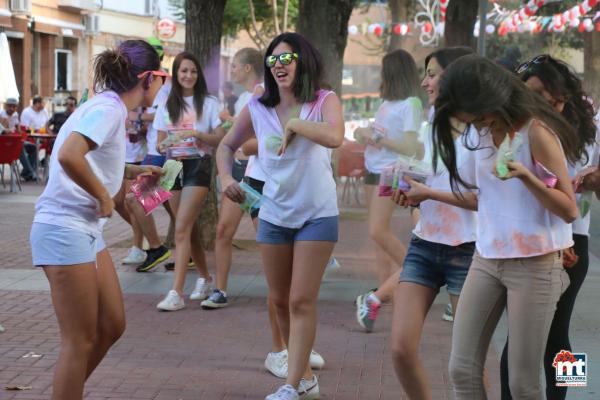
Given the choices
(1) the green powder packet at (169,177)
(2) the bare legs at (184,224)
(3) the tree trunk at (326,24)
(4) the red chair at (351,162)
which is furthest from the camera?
(4) the red chair at (351,162)

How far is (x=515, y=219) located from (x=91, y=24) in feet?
133

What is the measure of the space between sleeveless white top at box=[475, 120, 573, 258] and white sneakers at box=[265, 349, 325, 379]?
239cm

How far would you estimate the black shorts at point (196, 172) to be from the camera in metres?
8.05

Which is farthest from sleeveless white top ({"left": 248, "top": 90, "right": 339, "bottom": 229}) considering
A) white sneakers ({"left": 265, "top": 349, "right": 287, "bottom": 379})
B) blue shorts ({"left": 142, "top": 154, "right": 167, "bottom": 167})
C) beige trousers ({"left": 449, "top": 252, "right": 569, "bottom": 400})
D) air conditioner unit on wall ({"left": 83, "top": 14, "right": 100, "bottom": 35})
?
air conditioner unit on wall ({"left": 83, "top": 14, "right": 100, "bottom": 35})

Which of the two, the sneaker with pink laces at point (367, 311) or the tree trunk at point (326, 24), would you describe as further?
the tree trunk at point (326, 24)

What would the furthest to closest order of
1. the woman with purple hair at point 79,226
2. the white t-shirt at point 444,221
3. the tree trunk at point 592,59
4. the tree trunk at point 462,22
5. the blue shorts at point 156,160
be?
1. the tree trunk at point 592,59
2. the tree trunk at point 462,22
3. the blue shorts at point 156,160
4. the white t-shirt at point 444,221
5. the woman with purple hair at point 79,226

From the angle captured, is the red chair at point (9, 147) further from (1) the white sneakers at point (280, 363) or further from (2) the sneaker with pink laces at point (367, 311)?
(1) the white sneakers at point (280, 363)

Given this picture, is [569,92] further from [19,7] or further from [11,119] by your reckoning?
[19,7]

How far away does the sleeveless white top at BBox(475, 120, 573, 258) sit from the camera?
380 centimetres

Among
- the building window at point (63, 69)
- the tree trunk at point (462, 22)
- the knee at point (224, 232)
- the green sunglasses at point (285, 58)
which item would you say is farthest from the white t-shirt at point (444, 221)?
the building window at point (63, 69)

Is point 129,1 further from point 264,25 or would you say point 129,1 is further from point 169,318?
point 169,318

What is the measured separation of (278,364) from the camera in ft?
20.0

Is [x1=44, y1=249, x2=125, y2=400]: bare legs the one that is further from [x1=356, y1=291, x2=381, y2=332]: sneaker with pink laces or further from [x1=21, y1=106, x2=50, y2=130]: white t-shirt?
[x1=21, y1=106, x2=50, y2=130]: white t-shirt

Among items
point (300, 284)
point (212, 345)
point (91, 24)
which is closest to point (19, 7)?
point (91, 24)
